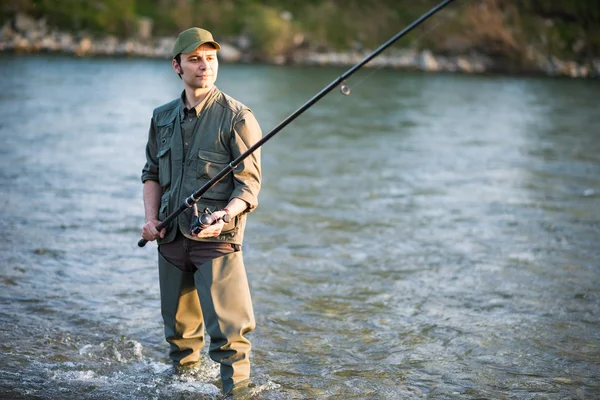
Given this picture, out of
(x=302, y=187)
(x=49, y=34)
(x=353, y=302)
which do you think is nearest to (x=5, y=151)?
(x=302, y=187)

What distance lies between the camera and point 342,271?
25.0 feet

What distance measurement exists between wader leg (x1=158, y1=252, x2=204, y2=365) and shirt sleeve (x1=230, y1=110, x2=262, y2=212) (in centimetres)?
54

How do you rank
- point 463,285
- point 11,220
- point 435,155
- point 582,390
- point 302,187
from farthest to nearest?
point 435,155, point 302,187, point 11,220, point 463,285, point 582,390

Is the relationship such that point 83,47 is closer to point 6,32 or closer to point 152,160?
point 6,32

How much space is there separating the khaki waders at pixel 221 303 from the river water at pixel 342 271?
0.49 metres

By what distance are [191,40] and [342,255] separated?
4484mm

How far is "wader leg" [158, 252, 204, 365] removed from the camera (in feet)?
14.0

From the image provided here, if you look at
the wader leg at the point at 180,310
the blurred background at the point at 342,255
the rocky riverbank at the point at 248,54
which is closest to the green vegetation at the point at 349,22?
the rocky riverbank at the point at 248,54

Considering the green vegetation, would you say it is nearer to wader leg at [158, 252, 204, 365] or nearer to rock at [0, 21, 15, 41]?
rock at [0, 21, 15, 41]

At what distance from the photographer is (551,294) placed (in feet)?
23.0

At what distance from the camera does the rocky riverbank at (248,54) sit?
4944cm

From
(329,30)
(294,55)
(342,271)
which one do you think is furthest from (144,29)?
(342,271)

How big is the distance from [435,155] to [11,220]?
9369 mm

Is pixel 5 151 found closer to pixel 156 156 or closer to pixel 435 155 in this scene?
pixel 435 155
